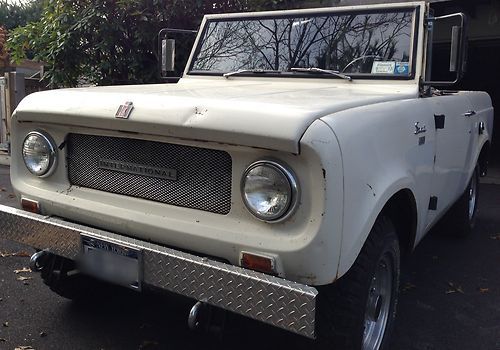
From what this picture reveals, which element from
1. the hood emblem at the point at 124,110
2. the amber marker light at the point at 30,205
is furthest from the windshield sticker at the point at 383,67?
the amber marker light at the point at 30,205

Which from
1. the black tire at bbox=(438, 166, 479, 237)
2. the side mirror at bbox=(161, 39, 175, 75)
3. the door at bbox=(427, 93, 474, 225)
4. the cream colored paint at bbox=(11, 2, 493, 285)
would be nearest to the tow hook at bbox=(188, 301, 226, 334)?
the cream colored paint at bbox=(11, 2, 493, 285)

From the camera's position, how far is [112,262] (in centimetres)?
254

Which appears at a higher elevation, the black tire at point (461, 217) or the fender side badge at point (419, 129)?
the fender side badge at point (419, 129)

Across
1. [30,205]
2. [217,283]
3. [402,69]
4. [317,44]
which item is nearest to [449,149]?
[402,69]

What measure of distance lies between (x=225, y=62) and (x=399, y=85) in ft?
4.59

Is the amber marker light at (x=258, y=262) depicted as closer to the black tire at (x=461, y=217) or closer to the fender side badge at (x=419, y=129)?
the fender side badge at (x=419, y=129)

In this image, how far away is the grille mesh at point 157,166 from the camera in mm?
2379

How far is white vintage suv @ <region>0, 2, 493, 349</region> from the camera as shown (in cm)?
213

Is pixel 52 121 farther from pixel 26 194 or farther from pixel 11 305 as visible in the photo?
pixel 11 305

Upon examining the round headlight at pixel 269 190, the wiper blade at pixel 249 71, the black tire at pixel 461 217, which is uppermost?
the wiper blade at pixel 249 71

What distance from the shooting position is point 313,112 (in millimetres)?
2176

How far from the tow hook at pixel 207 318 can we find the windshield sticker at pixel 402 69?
1.98m

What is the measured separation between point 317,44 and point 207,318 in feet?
7.21

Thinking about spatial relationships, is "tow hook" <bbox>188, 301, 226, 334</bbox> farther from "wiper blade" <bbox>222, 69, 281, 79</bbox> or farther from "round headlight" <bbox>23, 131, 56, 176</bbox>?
"wiper blade" <bbox>222, 69, 281, 79</bbox>
